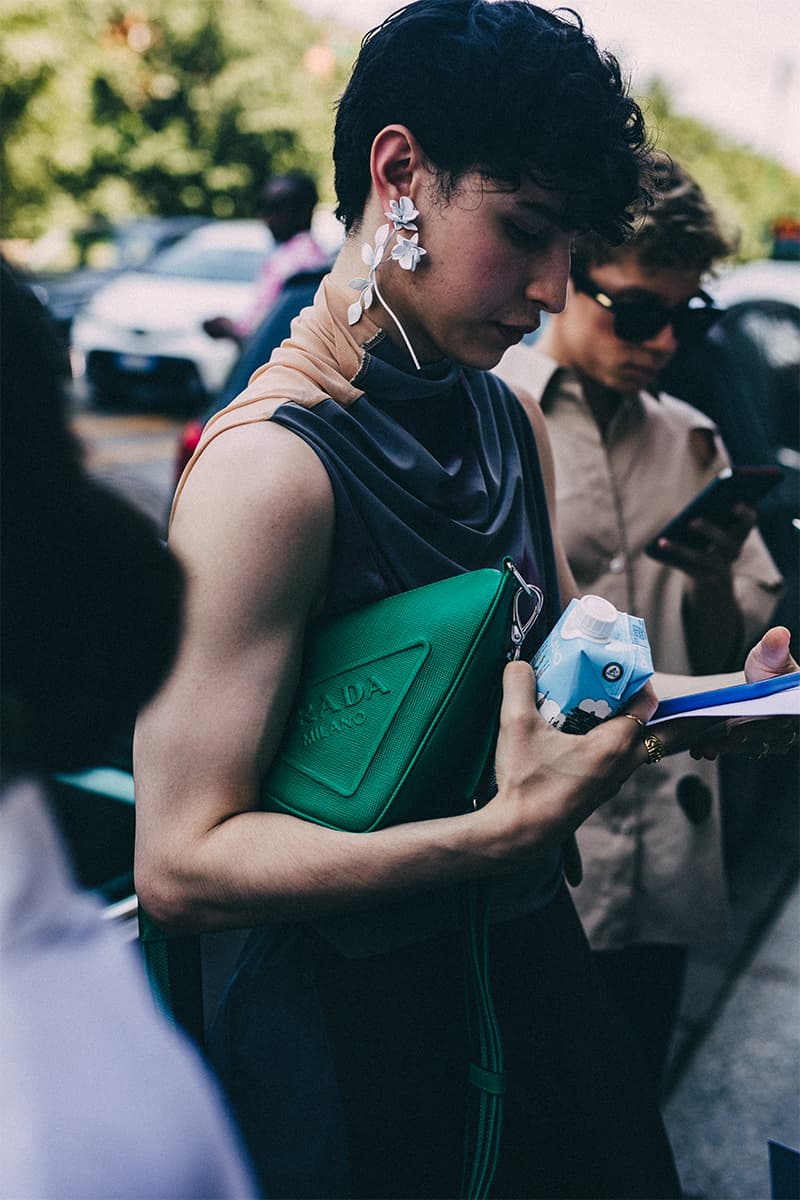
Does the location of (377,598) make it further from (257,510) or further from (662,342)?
(662,342)

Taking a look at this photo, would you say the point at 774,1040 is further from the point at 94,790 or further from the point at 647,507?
the point at 94,790

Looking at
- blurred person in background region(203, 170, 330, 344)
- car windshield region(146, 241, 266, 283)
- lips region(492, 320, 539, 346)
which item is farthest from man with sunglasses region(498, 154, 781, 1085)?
car windshield region(146, 241, 266, 283)

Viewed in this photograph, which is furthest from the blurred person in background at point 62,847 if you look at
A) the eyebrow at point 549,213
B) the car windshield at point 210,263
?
the car windshield at point 210,263

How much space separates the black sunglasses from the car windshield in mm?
9455

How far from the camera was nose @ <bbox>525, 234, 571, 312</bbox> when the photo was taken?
1344 millimetres

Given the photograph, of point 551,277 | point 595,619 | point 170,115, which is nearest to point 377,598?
point 595,619

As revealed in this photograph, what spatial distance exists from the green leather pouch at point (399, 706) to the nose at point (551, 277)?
41 cm

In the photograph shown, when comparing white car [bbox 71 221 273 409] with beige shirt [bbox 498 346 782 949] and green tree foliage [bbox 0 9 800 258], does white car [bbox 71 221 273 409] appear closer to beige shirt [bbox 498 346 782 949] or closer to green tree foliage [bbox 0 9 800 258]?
green tree foliage [bbox 0 9 800 258]

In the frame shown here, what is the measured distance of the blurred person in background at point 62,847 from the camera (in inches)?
23.2

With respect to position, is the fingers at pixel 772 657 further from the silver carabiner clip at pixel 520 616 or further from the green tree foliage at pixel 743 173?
the green tree foliage at pixel 743 173

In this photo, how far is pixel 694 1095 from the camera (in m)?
2.73

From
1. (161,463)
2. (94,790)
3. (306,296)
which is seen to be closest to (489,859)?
A: (94,790)

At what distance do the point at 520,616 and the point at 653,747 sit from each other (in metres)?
0.22

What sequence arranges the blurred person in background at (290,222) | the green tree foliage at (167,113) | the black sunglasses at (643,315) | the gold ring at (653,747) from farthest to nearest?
the green tree foliage at (167,113), the blurred person in background at (290,222), the black sunglasses at (643,315), the gold ring at (653,747)
